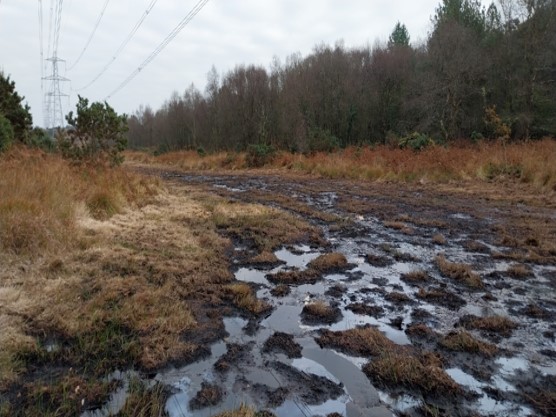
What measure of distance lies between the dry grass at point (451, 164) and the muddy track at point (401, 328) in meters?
5.67

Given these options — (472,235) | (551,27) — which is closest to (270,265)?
(472,235)

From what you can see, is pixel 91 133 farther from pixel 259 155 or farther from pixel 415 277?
pixel 259 155

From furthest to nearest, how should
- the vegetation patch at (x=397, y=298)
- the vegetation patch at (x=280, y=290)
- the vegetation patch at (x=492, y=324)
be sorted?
the vegetation patch at (x=280, y=290) → the vegetation patch at (x=397, y=298) → the vegetation patch at (x=492, y=324)

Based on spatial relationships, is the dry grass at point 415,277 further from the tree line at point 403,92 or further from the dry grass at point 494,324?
the tree line at point 403,92

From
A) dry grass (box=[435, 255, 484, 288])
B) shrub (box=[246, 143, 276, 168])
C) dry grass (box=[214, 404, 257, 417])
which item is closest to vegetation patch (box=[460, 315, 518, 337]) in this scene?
dry grass (box=[435, 255, 484, 288])

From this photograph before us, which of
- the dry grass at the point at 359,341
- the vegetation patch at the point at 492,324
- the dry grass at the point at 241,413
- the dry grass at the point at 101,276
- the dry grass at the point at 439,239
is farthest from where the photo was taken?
the dry grass at the point at 439,239

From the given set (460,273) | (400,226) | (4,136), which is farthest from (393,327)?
(4,136)

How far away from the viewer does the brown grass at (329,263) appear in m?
4.97

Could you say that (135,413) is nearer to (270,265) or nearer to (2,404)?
(2,404)

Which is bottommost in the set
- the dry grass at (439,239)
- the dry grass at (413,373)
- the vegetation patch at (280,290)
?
the dry grass at (413,373)

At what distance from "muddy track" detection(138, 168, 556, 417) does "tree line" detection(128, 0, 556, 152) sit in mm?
9691

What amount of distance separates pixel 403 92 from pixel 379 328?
105 ft

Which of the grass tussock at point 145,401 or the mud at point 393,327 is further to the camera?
the mud at point 393,327

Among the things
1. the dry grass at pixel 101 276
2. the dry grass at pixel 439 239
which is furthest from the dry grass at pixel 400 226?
the dry grass at pixel 101 276
